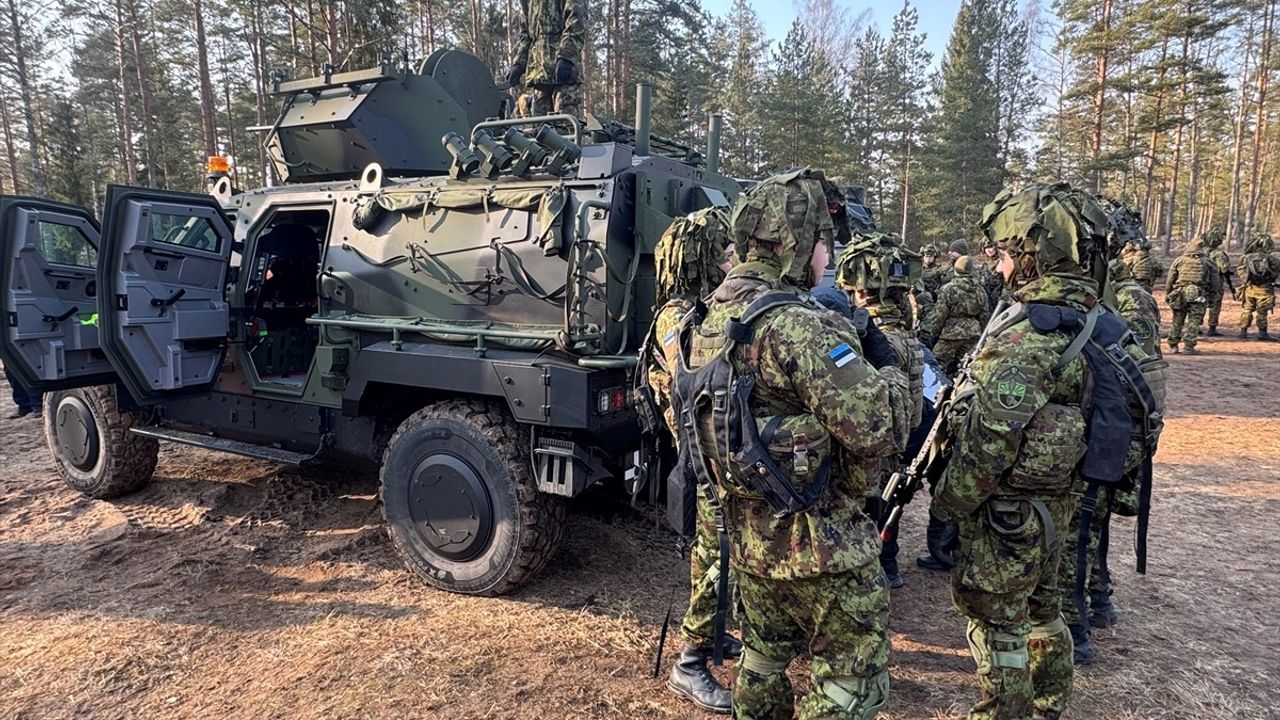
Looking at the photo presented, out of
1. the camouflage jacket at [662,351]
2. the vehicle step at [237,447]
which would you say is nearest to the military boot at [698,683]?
the camouflage jacket at [662,351]

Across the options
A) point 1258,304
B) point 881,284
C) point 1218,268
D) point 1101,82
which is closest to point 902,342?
point 881,284

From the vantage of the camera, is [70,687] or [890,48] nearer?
[70,687]

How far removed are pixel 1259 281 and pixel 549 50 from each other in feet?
45.2

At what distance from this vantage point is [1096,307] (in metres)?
2.50

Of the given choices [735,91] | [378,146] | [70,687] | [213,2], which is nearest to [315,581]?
[70,687]

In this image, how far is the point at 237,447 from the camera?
473cm

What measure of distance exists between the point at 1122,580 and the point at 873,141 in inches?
1043

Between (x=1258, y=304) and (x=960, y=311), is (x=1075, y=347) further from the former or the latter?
(x=1258, y=304)

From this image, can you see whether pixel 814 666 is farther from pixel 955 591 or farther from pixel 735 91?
pixel 735 91

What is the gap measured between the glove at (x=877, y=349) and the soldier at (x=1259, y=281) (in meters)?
14.9

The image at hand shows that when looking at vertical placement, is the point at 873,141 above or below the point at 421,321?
above

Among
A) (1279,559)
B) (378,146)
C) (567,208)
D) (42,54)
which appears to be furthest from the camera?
(42,54)

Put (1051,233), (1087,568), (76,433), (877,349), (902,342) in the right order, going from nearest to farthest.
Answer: (877,349) → (1051,233) → (1087,568) → (902,342) → (76,433)

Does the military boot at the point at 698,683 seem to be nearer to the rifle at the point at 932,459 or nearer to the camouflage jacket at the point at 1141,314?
the rifle at the point at 932,459
